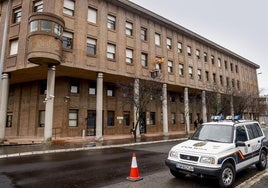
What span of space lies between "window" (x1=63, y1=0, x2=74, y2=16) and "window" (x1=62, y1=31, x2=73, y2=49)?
1.99 metres

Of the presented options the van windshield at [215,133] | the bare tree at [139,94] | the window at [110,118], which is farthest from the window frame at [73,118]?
the van windshield at [215,133]

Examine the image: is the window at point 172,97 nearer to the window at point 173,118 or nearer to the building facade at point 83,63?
the building facade at point 83,63

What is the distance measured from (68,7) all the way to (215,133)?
732 inches

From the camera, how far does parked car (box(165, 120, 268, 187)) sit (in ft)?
19.3

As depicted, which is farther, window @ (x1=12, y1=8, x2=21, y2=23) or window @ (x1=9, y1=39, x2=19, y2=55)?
window @ (x1=12, y1=8, x2=21, y2=23)

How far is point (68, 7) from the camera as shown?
20750 mm

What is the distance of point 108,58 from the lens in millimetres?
22688

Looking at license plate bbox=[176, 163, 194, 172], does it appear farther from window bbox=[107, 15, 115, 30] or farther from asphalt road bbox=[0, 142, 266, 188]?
window bbox=[107, 15, 115, 30]

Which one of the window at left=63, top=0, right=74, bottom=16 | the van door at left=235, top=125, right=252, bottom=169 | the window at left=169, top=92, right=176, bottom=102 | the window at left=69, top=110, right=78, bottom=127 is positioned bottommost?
the van door at left=235, top=125, right=252, bottom=169

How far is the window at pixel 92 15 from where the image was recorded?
22.1 metres

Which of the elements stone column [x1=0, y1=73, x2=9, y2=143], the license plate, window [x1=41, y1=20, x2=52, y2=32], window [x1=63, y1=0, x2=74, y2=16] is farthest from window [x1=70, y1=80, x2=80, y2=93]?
the license plate

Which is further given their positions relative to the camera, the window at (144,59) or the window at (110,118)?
the window at (144,59)

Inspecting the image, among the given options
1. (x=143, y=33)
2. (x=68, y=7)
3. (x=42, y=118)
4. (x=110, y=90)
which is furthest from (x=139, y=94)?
(x=42, y=118)

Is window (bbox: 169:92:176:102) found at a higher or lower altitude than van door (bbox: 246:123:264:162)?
higher
